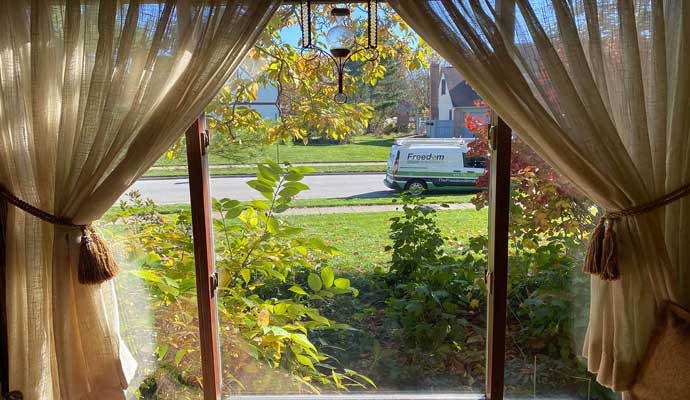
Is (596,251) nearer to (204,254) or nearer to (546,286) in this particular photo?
(546,286)

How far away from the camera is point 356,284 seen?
176cm

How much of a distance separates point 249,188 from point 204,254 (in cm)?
30

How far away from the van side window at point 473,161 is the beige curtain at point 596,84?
0.27 meters

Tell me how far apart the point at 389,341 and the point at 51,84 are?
145 centimetres

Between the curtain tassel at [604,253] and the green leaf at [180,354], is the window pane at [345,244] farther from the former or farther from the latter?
the curtain tassel at [604,253]

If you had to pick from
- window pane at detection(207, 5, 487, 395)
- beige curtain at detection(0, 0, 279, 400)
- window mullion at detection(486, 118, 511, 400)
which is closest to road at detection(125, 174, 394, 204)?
window pane at detection(207, 5, 487, 395)

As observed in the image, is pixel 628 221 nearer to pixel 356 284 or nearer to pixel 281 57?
pixel 356 284

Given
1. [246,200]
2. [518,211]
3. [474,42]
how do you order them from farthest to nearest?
1. [246,200]
2. [518,211]
3. [474,42]

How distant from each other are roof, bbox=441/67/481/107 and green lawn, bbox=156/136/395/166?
27 cm

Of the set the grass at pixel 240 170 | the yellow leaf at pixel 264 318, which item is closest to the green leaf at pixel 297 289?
the yellow leaf at pixel 264 318

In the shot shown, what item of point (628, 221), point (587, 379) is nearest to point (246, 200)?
point (628, 221)

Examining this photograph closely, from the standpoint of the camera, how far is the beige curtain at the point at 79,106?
1.38 metres

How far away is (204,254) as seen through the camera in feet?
5.47

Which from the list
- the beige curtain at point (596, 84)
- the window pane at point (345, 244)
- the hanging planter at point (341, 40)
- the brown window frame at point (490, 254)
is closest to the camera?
the beige curtain at point (596, 84)
